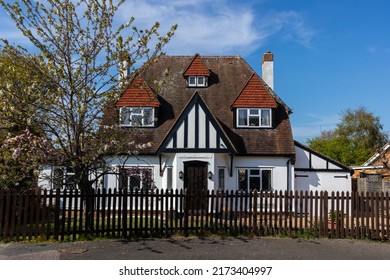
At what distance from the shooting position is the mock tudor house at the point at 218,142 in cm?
1731

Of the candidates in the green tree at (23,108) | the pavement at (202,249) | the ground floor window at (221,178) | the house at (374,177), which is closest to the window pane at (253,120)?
the ground floor window at (221,178)

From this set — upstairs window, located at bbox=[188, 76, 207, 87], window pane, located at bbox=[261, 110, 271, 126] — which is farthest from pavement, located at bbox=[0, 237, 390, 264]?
upstairs window, located at bbox=[188, 76, 207, 87]

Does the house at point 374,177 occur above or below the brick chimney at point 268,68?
below

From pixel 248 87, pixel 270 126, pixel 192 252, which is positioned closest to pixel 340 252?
pixel 192 252

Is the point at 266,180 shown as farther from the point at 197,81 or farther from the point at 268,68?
the point at 268,68

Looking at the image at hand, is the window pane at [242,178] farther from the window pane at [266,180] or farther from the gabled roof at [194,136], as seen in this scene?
the gabled roof at [194,136]

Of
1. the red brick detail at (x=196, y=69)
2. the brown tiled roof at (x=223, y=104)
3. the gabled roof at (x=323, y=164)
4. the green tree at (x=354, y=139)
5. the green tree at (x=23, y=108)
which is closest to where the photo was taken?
the green tree at (x=23, y=108)

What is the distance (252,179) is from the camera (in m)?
18.8

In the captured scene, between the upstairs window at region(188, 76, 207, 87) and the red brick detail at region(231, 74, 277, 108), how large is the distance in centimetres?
290

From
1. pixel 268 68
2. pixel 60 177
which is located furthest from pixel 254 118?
pixel 60 177

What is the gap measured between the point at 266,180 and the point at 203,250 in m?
10.0

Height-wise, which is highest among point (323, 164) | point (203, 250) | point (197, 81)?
point (197, 81)

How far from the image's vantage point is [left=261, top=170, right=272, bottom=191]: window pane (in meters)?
18.8

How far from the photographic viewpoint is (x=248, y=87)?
20.2m
